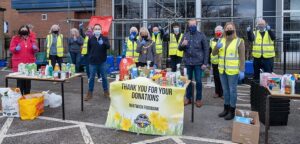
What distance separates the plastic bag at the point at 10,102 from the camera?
7.30m

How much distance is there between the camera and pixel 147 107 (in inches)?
243

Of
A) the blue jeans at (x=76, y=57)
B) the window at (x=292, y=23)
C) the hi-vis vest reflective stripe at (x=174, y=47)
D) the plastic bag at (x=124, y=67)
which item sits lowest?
the plastic bag at (x=124, y=67)

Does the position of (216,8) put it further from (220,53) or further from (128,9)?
(220,53)

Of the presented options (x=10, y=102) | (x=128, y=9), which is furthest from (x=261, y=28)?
(x=128, y=9)

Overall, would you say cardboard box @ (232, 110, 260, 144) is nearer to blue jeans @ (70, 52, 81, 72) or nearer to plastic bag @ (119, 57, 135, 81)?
plastic bag @ (119, 57, 135, 81)

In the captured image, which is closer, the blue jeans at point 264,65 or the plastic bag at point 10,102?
the plastic bag at point 10,102

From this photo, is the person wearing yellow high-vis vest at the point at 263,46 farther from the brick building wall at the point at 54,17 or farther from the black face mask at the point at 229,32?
the brick building wall at the point at 54,17

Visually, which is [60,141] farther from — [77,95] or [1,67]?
[1,67]

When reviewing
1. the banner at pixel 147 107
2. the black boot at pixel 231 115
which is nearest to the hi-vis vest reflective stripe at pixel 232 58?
the black boot at pixel 231 115

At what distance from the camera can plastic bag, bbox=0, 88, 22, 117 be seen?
24.0 ft

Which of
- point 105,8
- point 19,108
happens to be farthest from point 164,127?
point 105,8

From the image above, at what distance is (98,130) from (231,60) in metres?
2.77

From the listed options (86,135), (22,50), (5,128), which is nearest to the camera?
(86,135)

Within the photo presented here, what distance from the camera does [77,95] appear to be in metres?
9.89
